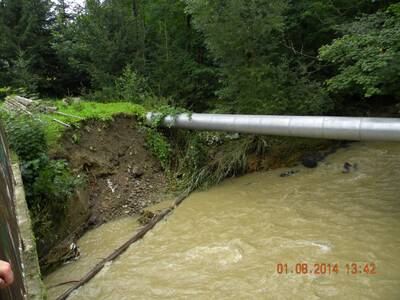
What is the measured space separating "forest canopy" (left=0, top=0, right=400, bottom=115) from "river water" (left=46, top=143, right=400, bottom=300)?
2.28m

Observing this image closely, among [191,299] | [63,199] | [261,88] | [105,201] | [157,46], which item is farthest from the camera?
[157,46]

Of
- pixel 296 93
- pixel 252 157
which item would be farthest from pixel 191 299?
pixel 296 93

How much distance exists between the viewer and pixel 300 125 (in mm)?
7422

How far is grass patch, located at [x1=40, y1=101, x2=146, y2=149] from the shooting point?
24.9ft

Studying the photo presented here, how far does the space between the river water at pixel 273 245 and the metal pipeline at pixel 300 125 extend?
4.58 ft

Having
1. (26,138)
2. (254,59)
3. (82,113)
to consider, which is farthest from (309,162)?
(26,138)

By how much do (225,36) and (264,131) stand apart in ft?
11.2

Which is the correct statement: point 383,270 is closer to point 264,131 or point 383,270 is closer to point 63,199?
point 264,131

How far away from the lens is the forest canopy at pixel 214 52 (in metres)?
7.47

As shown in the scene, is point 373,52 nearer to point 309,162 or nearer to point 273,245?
point 309,162

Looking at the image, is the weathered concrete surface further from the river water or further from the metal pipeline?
the metal pipeline

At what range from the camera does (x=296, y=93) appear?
9922 millimetres

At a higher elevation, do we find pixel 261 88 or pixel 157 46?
pixel 157 46
